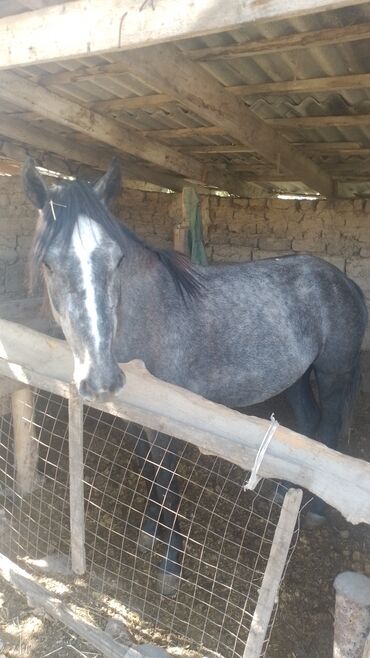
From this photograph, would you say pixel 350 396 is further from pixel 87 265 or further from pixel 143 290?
pixel 87 265

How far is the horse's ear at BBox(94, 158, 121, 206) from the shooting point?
8.30ft

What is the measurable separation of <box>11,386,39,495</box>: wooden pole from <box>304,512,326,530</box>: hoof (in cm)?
204

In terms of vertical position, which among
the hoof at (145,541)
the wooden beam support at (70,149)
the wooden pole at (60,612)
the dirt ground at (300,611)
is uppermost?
the wooden beam support at (70,149)

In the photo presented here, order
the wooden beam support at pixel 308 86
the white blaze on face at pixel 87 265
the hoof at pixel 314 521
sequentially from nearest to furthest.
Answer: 1. the white blaze on face at pixel 87 265
2. the wooden beam support at pixel 308 86
3. the hoof at pixel 314 521

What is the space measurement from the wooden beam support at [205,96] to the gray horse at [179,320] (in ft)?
1.76

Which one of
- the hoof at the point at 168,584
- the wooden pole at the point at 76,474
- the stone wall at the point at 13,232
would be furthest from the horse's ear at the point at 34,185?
the stone wall at the point at 13,232

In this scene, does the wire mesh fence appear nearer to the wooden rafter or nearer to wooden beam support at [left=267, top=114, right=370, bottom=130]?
the wooden rafter

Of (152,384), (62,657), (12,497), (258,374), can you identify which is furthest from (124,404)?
(12,497)

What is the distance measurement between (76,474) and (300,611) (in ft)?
5.18

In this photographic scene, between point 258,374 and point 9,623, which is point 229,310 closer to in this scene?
point 258,374

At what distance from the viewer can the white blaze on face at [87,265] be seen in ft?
6.62

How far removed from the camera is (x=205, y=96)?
8.87 feet

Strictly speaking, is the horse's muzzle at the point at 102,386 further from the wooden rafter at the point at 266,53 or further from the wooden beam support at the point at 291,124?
the wooden beam support at the point at 291,124

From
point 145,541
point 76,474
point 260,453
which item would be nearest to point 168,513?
point 145,541
